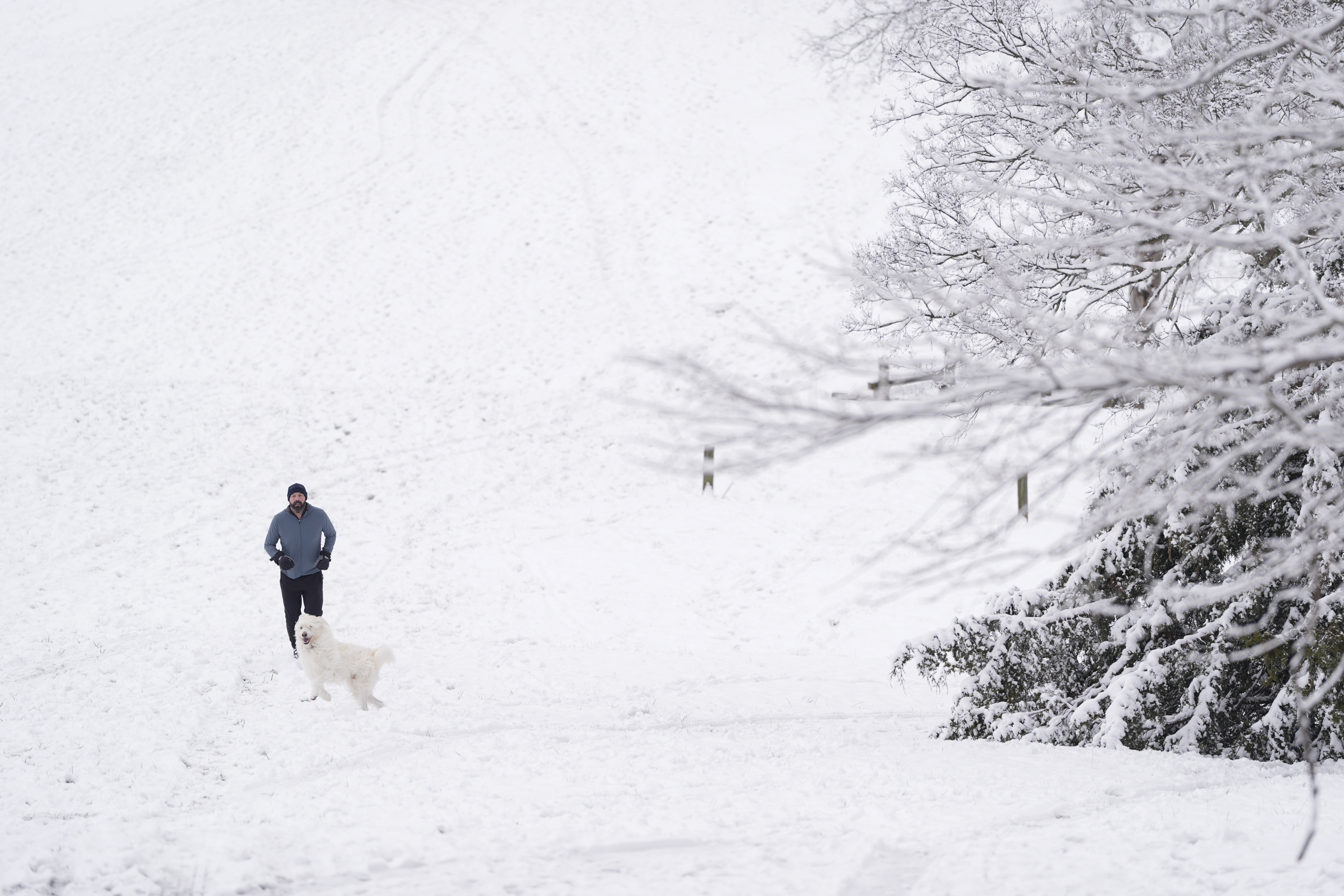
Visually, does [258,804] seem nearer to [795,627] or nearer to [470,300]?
[795,627]

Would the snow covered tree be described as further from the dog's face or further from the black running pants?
the black running pants

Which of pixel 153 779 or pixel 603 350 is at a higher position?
pixel 603 350

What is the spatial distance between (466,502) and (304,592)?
6.68 m

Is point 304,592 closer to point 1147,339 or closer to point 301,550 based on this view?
point 301,550

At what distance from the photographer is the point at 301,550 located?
355 inches

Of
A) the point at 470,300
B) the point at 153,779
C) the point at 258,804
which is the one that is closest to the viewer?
the point at 258,804

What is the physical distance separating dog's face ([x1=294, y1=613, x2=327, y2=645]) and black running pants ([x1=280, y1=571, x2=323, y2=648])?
1.16 metres

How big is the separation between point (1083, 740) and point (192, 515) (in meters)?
13.8

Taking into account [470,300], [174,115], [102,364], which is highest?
[174,115]

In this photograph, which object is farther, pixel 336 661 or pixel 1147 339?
pixel 336 661

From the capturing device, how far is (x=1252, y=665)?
580 cm

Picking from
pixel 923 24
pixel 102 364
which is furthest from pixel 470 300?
pixel 923 24

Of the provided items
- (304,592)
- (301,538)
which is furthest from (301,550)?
(304,592)

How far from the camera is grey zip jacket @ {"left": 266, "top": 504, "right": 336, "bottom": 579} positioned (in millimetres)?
8961
